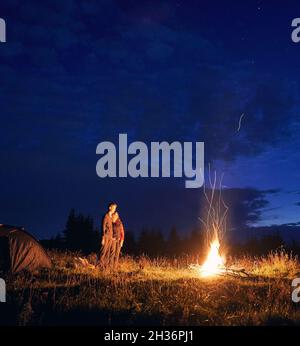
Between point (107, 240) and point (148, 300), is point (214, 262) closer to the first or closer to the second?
point (107, 240)

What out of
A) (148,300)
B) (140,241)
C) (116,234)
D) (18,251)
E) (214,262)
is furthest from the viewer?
(140,241)

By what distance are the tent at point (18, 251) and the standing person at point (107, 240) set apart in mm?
1954

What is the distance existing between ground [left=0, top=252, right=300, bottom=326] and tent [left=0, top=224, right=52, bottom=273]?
1390 mm

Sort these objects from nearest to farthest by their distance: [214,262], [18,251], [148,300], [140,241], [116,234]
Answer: [148,300]
[18,251]
[214,262]
[116,234]
[140,241]

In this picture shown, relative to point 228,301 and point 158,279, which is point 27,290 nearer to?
point 158,279

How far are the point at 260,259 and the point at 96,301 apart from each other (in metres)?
9.89

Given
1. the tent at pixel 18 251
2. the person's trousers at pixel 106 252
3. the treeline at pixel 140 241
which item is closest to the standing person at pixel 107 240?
the person's trousers at pixel 106 252

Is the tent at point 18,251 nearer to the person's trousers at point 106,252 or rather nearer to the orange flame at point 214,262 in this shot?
the person's trousers at point 106,252

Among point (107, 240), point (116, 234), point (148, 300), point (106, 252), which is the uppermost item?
point (116, 234)

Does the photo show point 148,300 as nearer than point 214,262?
Yes

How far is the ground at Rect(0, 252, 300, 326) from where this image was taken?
404 inches

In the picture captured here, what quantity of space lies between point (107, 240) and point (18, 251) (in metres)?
3.09

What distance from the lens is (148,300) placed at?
37.2ft

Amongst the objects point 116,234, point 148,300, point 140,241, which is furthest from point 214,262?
point 140,241
